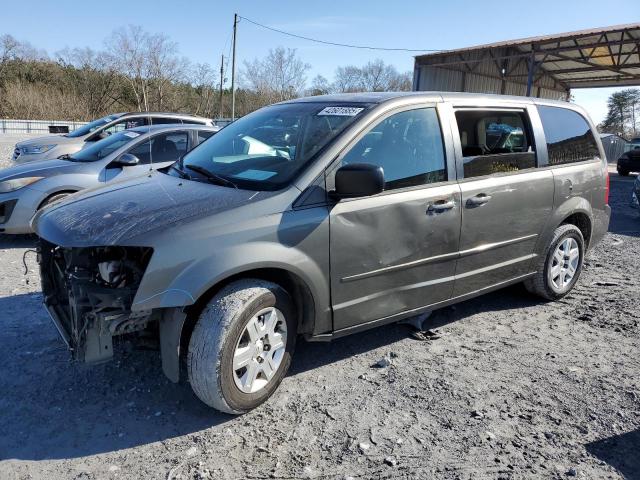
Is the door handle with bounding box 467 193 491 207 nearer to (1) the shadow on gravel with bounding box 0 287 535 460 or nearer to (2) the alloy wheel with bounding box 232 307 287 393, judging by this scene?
(1) the shadow on gravel with bounding box 0 287 535 460

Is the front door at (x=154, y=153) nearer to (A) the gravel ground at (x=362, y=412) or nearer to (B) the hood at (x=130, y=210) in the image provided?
(A) the gravel ground at (x=362, y=412)

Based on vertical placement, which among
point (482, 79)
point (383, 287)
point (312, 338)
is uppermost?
point (482, 79)

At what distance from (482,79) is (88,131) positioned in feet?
88.6

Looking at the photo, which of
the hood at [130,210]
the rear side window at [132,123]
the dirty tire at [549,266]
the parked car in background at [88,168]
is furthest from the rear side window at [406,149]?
the rear side window at [132,123]

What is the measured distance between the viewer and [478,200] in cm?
380

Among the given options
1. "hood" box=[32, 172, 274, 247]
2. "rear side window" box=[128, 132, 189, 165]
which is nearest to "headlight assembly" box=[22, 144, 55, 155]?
"rear side window" box=[128, 132, 189, 165]

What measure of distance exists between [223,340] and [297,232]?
2.43ft

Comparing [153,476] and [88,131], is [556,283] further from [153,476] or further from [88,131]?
[88,131]

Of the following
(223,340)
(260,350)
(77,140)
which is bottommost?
(260,350)

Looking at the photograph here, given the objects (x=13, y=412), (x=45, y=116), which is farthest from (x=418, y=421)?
(x=45, y=116)

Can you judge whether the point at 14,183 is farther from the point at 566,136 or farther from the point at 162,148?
the point at 566,136

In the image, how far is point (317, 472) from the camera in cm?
248

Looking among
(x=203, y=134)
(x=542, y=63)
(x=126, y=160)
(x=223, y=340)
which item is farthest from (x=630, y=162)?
(x=223, y=340)

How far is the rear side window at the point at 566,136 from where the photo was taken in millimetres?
4582
